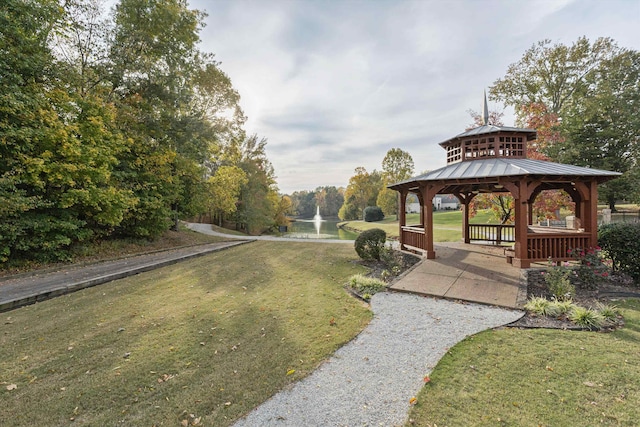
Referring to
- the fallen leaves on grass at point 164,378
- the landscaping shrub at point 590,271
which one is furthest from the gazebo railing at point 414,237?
the fallen leaves on grass at point 164,378

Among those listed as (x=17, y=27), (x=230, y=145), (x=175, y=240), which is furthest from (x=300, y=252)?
(x=230, y=145)

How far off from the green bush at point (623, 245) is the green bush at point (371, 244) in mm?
5773

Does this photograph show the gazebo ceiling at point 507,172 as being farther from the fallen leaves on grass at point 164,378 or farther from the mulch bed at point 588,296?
the fallen leaves on grass at point 164,378

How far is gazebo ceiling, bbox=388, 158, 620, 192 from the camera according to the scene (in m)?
7.22

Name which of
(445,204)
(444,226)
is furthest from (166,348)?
(445,204)

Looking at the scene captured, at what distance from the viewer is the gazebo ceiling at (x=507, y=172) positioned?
7.22 m

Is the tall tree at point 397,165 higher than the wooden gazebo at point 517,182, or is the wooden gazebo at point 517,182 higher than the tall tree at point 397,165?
the tall tree at point 397,165

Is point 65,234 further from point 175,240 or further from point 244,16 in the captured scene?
point 244,16

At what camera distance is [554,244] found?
755 centimetres

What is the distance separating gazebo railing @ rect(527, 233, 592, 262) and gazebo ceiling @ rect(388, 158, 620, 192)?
160 cm

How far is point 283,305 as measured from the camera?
5.39m

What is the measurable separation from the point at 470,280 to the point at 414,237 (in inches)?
133

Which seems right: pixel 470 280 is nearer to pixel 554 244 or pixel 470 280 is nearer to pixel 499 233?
pixel 554 244

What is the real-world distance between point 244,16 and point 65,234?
960 cm
